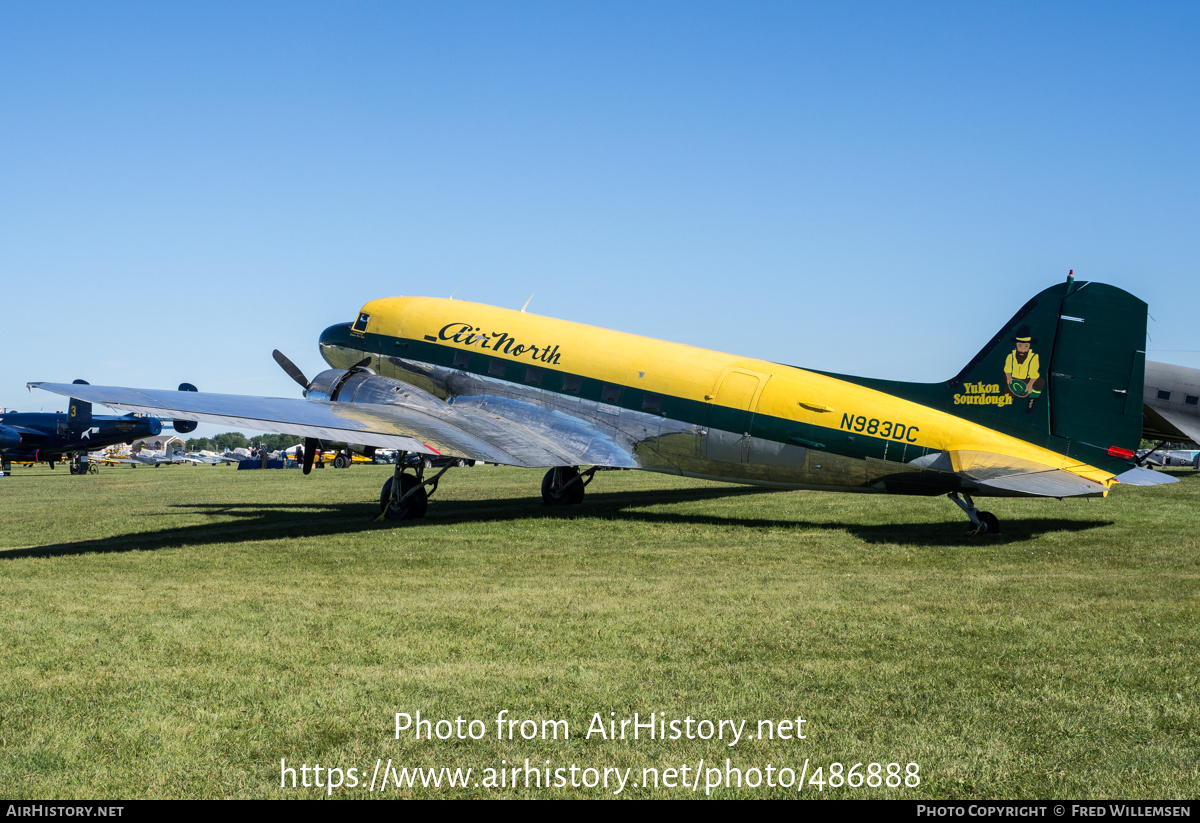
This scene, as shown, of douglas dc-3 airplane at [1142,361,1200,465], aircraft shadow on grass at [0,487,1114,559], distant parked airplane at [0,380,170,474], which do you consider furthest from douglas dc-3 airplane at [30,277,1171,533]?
distant parked airplane at [0,380,170,474]

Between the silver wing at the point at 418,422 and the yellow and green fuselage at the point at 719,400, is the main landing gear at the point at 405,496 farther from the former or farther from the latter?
the yellow and green fuselage at the point at 719,400

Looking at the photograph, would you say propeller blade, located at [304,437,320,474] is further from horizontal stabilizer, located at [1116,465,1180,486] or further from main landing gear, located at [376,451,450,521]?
horizontal stabilizer, located at [1116,465,1180,486]

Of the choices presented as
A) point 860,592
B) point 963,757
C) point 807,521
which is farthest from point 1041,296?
point 963,757

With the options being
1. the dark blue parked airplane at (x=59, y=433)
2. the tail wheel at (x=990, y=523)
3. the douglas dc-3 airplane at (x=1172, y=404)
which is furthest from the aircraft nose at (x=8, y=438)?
the douglas dc-3 airplane at (x=1172, y=404)

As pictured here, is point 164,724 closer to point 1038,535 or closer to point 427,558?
point 427,558

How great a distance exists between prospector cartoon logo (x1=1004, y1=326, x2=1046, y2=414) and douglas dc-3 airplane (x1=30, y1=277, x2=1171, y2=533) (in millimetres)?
28

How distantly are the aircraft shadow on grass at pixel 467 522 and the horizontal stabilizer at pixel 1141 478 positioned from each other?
153 cm

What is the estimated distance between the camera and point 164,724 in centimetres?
693

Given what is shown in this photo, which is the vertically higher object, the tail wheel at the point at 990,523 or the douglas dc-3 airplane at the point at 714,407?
the douglas dc-3 airplane at the point at 714,407

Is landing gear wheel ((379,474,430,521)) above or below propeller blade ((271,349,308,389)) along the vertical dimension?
below

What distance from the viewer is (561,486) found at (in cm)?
2678

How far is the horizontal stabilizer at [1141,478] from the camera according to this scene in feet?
59.0

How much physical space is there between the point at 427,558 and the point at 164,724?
9.56m

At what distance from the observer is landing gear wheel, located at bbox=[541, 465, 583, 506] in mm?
26703
